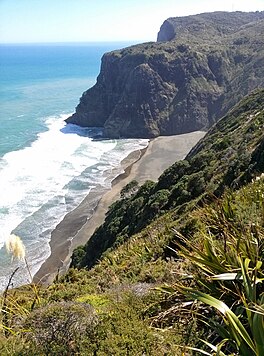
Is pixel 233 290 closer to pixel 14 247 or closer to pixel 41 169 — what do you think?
pixel 14 247

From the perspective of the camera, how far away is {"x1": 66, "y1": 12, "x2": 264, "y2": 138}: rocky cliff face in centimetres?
7556

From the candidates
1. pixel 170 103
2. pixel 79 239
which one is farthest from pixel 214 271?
pixel 170 103

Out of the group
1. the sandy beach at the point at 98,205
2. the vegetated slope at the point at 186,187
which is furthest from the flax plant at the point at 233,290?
the vegetated slope at the point at 186,187

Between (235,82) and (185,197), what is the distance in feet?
220

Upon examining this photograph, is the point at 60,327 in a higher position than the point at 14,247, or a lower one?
lower

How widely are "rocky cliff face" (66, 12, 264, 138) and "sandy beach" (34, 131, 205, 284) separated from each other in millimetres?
9768

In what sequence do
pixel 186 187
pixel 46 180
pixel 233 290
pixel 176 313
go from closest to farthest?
1. pixel 233 290
2. pixel 176 313
3. pixel 186 187
4. pixel 46 180

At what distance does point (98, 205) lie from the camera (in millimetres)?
38062

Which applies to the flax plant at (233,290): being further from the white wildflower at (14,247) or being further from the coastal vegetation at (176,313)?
the white wildflower at (14,247)

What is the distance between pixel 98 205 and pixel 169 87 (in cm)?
5039

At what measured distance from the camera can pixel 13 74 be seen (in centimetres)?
16200

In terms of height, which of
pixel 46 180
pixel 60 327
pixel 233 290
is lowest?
pixel 46 180

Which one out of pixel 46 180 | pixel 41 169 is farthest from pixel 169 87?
pixel 46 180

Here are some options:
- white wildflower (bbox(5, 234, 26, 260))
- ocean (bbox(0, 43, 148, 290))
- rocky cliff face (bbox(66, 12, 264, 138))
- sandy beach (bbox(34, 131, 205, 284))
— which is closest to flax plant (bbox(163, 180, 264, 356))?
white wildflower (bbox(5, 234, 26, 260))
